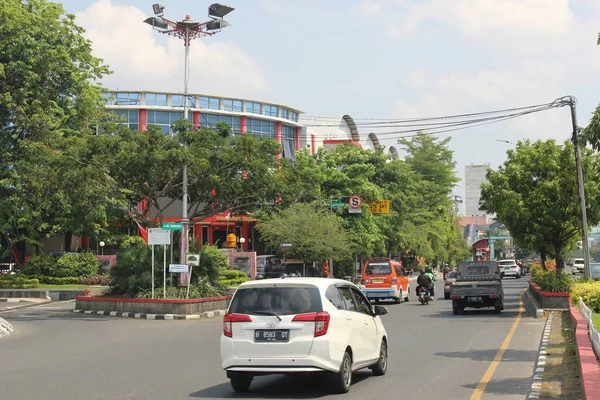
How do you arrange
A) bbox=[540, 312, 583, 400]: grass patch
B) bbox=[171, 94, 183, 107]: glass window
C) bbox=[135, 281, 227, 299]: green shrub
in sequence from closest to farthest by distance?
bbox=[540, 312, 583, 400]: grass patch, bbox=[135, 281, 227, 299]: green shrub, bbox=[171, 94, 183, 107]: glass window

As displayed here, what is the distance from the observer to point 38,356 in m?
16.1

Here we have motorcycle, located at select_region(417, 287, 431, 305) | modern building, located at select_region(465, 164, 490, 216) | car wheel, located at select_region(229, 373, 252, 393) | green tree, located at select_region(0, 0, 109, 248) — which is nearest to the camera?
car wheel, located at select_region(229, 373, 252, 393)

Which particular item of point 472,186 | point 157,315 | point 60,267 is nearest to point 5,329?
point 157,315

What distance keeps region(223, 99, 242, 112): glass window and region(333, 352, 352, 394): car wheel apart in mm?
69994

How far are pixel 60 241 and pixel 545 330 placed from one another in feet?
182

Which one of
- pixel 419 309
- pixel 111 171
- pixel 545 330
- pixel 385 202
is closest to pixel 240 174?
pixel 111 171

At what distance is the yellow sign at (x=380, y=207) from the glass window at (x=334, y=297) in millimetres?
45959

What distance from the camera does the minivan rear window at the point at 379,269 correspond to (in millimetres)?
33344

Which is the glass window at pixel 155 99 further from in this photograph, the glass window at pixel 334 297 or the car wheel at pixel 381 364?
the glass window at pixel 334 297

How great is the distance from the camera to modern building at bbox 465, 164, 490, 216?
16762 cm

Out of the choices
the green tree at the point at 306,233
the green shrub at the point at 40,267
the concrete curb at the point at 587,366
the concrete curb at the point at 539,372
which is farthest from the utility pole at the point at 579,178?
the green shrub at the point at 40,267

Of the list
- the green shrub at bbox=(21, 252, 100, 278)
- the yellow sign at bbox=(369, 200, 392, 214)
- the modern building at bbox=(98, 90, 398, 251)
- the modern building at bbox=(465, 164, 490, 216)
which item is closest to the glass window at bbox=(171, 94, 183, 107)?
the modern building at bbox=(98, 90, 398, 251)

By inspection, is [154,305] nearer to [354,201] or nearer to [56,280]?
[56,280]

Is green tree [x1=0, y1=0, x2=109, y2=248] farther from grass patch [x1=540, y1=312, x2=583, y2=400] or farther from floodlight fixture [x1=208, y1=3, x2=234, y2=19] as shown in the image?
grass patch [x1=540, y1=312, x2=583, y2=400]
